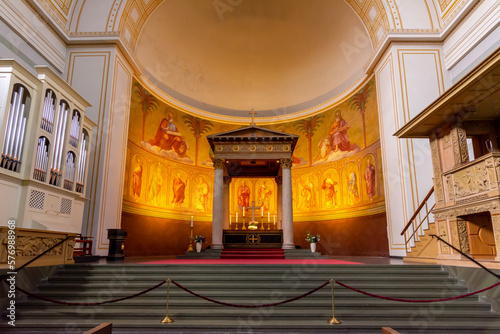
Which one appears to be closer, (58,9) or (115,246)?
(115,246)

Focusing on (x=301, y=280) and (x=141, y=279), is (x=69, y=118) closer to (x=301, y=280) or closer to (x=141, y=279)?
(x=141, y=279)

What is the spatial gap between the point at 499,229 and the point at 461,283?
1.45 meters

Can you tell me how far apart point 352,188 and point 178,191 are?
934 centimetres

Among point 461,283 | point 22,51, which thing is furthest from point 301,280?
point 22,51

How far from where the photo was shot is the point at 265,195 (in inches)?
835

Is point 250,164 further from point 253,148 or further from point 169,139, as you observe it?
point 169,139

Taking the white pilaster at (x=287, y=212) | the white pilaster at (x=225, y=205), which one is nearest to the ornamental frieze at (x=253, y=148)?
the white pilaster at (x=287, y=212)

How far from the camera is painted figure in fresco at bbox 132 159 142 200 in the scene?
16047mm

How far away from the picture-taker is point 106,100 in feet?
46.8

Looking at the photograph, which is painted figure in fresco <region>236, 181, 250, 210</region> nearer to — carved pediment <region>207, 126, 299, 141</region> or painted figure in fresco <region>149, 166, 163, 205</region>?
painted figure in fresco <region>149, 166, 163, 205</region>

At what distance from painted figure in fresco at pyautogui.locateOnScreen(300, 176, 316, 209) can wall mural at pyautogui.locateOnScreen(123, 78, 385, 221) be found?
0.19ft

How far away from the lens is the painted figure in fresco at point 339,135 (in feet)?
59.3

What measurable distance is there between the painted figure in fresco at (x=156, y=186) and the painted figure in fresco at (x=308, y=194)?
8226mm

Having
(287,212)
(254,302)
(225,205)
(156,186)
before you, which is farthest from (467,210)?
(156,186)
